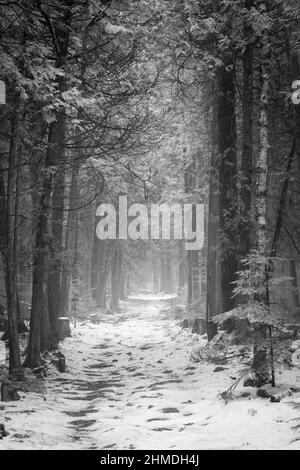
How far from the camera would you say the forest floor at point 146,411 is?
6180 millimetres

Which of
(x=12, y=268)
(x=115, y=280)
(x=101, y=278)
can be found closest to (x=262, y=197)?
(x=12, y=268)

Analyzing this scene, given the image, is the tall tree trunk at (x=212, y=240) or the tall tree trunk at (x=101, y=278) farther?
the tall tree trunk at (x=101, y=278)

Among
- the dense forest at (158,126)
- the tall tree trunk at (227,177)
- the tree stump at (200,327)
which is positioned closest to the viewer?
the dense forest at (158,126)

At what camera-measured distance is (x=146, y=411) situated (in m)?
8.00

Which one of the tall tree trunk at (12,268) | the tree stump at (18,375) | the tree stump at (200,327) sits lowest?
the tree stump at (200,327)

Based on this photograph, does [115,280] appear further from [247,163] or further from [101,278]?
[247,163]

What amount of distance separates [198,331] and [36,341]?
7069 millimetres

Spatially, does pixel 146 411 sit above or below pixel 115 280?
→ below

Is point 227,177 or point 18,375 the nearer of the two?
point 18,375

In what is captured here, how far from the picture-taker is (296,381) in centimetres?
838

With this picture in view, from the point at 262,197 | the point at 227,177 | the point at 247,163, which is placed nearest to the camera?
the point at 262,197

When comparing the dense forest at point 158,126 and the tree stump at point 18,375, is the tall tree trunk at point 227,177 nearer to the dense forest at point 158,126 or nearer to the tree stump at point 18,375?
the dense forest at point 158,126

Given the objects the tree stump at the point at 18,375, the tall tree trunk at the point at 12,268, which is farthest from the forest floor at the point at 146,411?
the tall tree trunk at the point at 12,268

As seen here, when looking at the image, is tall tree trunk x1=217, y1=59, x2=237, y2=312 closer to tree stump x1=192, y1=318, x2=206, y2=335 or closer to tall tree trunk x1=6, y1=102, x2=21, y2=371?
tree stump x1=192, y1=318, x2=206, y2=335
